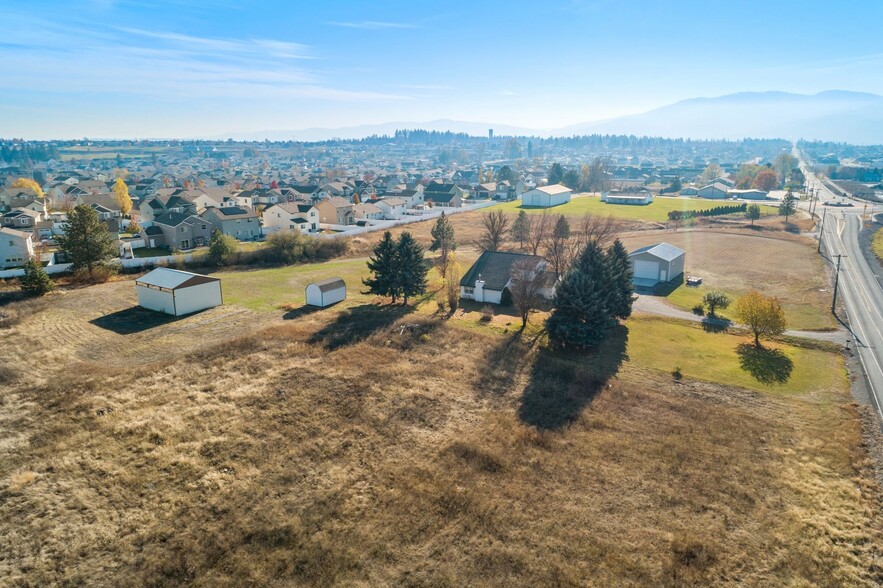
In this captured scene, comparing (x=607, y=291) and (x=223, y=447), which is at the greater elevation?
(x=607, y=291)

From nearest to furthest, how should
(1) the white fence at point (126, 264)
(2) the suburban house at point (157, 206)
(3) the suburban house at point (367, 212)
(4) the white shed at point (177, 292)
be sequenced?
(4) the white shed at point (177, 292)
(1) the white fence at point (126, 264)
(2) the suburban house at point (157, 206)
(3) the suburban house at point (367, 212)

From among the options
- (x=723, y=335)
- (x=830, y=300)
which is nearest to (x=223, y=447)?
(x=723, y=335)

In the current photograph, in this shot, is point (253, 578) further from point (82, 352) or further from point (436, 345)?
point (82, 352)

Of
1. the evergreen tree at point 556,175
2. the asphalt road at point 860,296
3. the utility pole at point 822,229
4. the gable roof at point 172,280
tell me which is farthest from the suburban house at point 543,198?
the gable roof at point 172,280

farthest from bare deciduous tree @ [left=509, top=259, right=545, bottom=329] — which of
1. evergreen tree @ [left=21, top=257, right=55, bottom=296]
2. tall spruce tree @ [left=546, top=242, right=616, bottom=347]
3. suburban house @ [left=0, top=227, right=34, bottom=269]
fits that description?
suburban house @ [left=0, top=227, right=34, bottom=269]

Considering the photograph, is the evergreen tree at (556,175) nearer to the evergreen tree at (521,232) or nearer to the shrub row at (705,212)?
the shrub row at (705,212)

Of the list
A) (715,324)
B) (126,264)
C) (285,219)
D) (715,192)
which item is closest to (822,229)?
(715,324)
